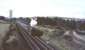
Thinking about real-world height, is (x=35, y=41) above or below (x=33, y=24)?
below

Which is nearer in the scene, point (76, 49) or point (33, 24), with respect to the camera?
point (76, 49)

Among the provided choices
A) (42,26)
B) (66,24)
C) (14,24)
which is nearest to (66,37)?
(66,24)

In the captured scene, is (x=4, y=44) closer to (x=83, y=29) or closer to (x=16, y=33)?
(x=16, y=33)

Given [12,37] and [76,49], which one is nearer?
[76,49]
